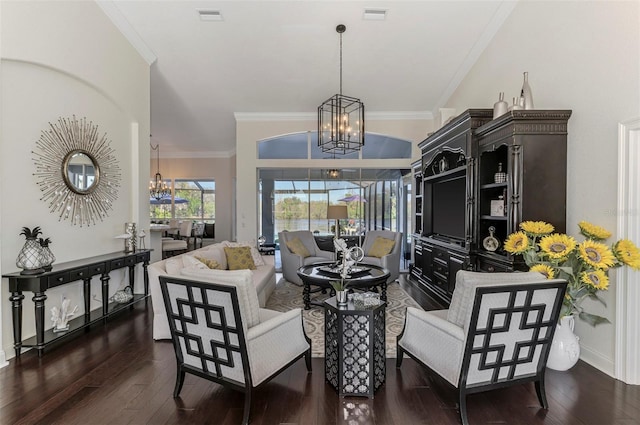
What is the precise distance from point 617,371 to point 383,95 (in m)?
5.24

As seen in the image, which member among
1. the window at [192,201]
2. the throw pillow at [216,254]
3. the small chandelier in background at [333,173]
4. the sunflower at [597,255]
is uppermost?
the small chandelier in background at [333,173]

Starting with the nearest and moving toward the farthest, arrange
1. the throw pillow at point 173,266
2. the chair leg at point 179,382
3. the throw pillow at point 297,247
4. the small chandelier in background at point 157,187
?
the chair leg at point 179,382 → the throw pillow at point 173,266 → the throw pillow at point 297,247 → the small chandelier in background at point 157,187

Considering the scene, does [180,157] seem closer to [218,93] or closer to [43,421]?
[218,93]

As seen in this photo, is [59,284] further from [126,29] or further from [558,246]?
[558,246]

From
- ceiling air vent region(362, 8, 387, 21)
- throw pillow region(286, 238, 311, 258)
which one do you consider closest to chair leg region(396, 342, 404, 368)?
throw pillow region(286, 238, 311, 258)

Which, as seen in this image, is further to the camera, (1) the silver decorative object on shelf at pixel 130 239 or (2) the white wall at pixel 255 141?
(2) the white wall at pixel 255 141

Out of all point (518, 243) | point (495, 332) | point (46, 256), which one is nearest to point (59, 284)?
point (46, 256)

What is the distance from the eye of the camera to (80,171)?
3.64 meters

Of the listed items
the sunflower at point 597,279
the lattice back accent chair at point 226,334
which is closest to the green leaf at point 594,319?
the sunflower at point 597,279

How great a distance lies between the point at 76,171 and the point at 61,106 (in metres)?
0.71

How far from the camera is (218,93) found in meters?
6.09

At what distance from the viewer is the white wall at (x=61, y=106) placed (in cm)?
285

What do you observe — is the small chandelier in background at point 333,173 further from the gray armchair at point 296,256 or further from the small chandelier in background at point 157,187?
the small chandelier in background at point 157,187

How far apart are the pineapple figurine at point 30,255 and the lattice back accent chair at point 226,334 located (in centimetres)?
167
